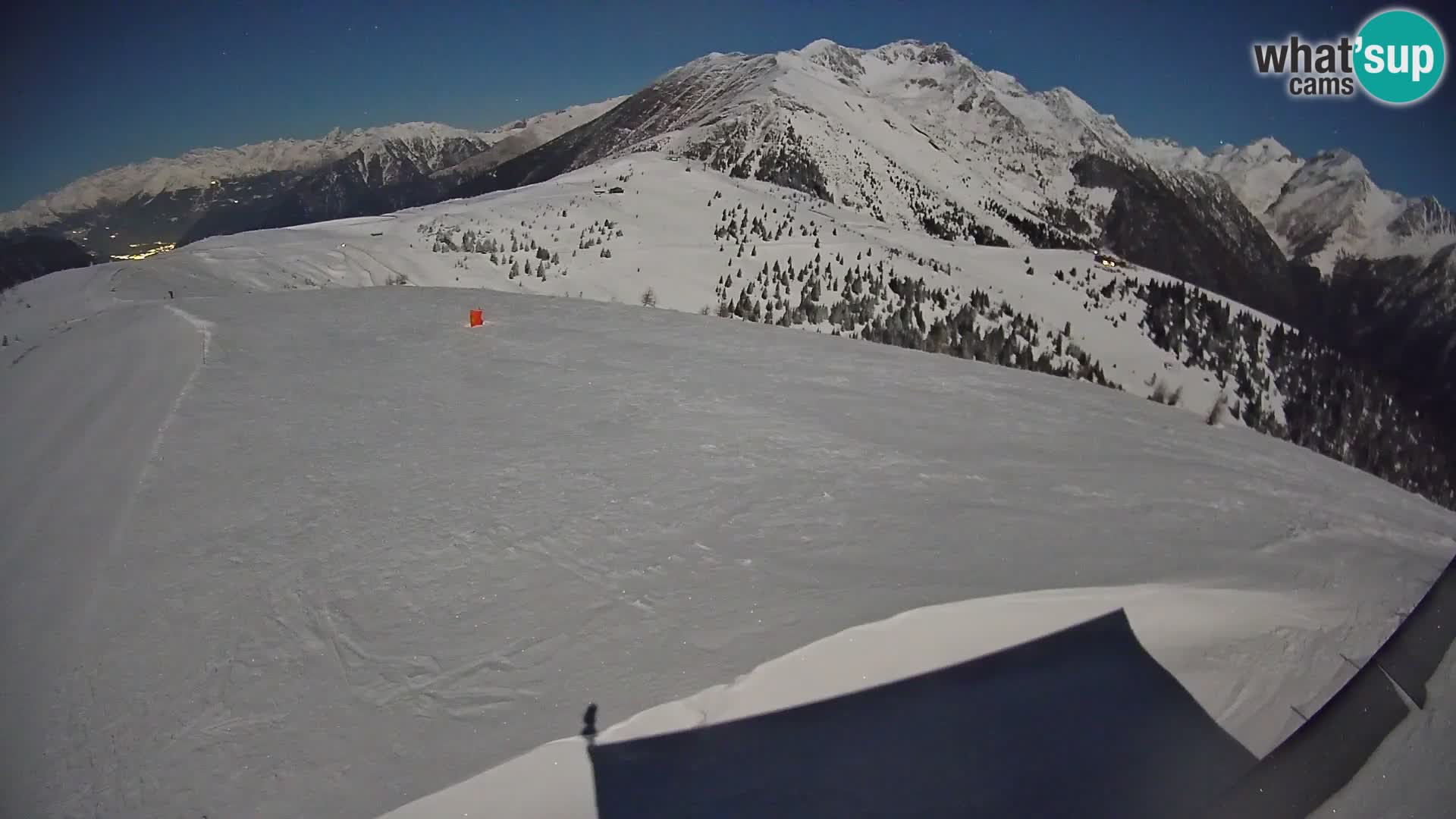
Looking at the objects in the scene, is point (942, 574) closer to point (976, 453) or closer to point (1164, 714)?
point (1164, 714)

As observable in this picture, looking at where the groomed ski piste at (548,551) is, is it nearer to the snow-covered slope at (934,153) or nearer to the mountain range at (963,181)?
the mountain range at (963,181)

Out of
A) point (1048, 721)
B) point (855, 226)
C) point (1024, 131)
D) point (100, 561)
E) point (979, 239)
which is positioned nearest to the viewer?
point (1048, 721)

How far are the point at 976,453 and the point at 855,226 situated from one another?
24.1 metres

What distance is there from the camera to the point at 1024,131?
15062 cm

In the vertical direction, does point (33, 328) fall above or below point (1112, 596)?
above

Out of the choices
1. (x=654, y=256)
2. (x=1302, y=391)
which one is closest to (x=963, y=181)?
(x=1302, y=391)

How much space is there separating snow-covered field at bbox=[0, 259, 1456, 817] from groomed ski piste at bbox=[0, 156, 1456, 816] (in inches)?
0.9

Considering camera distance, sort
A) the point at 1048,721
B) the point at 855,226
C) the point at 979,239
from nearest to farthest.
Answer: the point at 1048,721 < the point at 855,226 < the point at 979,239

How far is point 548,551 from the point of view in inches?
166

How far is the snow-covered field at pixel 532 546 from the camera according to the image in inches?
121

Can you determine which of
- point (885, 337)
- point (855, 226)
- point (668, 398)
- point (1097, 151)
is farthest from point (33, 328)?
point (1097, 151)

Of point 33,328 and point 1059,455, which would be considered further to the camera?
point 33,328

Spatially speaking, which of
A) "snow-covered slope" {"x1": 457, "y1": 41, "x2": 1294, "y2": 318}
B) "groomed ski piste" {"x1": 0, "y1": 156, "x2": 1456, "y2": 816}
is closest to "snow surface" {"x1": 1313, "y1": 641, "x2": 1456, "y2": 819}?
"groomed ski piste" {"x1": 0, "y1": 156, "x2": 1456, "y2": 816}

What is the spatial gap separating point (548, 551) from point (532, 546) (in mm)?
123
